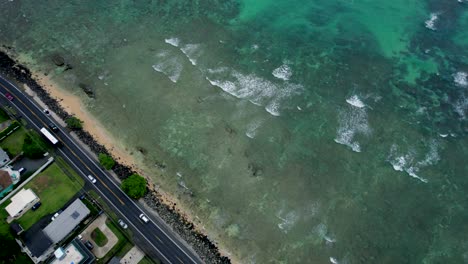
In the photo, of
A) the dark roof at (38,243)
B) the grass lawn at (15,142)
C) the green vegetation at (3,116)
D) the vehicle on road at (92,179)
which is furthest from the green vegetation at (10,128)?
the dark roof at (38,243)

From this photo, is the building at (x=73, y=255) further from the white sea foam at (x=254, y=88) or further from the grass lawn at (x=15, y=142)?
the white sea foam at (x=254, y=88)

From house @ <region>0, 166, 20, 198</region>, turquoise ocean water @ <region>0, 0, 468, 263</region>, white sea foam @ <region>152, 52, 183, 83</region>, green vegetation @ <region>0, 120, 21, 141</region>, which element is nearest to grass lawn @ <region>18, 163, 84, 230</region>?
house @ <region>0, 166, 20, 198</region>

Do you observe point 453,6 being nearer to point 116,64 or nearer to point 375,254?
point 375,254

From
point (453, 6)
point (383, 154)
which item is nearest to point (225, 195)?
point (383, 154)

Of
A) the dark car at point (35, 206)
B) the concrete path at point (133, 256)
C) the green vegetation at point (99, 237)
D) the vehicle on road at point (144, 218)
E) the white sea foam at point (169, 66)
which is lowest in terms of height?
the concrete path at point (133, 256)

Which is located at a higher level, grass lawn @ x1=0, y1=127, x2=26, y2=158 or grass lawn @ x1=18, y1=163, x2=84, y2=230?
grass lawn @ x1=0, y1=127, x2=26, y2=158

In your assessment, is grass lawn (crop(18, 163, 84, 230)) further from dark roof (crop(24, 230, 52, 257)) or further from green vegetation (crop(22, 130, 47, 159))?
dark roof (crop(24, 230, 52, 257))

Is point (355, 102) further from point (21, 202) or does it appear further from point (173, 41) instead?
point (21, 202)
